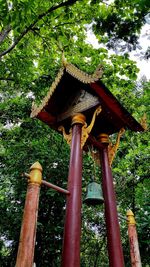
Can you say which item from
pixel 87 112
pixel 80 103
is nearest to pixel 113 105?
pixel 87 112

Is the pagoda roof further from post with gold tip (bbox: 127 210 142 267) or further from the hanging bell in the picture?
post with gold tip (bbox: 127 210 142 267)

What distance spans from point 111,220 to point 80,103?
206 cm

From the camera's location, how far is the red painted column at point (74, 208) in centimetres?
304

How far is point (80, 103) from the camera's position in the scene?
454cm

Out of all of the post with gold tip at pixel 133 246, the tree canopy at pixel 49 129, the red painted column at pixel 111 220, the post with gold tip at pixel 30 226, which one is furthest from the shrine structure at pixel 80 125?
the tree canopy at pixel 49 129

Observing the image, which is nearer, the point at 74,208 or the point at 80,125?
the point at 74,208

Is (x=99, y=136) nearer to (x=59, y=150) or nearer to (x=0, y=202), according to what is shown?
(x=59, y=150)

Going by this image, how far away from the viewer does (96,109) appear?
439 centimetres

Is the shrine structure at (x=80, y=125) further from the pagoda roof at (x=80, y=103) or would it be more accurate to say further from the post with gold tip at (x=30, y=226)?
the post with gold tip at (x=30, y=226)

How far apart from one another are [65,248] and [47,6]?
6.00 metres

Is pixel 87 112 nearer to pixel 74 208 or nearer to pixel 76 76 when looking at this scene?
pixel 76 76

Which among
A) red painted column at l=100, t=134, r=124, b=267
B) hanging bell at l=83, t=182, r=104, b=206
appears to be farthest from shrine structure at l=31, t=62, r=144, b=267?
hanging bell at l=83, t=182, r=104, b=206

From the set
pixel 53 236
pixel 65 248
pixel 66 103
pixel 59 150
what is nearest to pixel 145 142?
pixel 59 150

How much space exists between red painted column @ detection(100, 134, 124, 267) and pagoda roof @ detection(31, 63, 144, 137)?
70 cm
